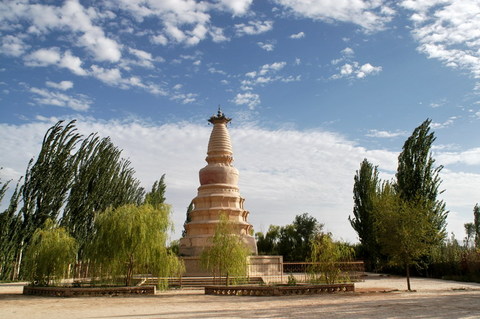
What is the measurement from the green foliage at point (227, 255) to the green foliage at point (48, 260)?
19.5 ft

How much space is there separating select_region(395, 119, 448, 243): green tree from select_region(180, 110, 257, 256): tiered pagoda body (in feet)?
39.1

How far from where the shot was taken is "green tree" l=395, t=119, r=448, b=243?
96.2ft

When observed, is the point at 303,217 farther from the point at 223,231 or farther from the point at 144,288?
the point at 144,288

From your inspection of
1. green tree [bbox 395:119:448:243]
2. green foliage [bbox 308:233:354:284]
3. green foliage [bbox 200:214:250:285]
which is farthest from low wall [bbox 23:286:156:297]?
green tree [bbox 395:119:448:243]

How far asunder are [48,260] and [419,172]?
2519 centimetres

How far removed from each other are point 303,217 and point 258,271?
62.4 ft

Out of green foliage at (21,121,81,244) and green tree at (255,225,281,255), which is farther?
green tree at (255,225,281,255)

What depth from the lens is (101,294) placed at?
633 inches

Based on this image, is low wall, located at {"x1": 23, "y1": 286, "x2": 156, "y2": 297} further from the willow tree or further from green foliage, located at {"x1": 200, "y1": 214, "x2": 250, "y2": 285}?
the willow tree

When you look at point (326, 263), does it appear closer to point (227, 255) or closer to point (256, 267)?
point (227, 255)

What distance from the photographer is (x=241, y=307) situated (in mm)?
12719

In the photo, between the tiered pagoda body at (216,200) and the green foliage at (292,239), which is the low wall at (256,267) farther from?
the green foliage at (292,239)

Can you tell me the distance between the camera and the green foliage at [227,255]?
707 inches

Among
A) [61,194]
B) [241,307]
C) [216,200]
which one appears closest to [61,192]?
[61,194]
